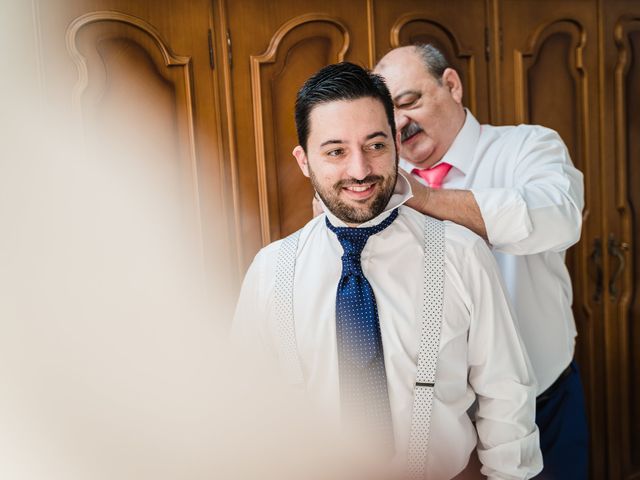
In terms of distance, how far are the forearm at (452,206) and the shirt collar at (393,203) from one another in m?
0.05

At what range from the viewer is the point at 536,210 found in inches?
62.2

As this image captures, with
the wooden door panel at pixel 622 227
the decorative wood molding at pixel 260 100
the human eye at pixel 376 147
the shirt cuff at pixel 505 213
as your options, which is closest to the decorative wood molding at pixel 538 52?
the wooden door panel at pixel 622 227

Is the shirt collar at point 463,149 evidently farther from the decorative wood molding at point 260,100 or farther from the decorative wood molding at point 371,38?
the decorative wood molding at point 260,100

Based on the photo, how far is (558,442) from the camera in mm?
1927

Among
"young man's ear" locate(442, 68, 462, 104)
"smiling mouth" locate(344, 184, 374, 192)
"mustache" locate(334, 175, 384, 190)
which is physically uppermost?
"young man's ear" locate(442, 68, 462, 104)

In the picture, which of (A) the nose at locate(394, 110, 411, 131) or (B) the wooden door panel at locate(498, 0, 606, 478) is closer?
(A) the nose at locate(394, 110, 411, 131)

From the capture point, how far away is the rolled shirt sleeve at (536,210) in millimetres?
1562

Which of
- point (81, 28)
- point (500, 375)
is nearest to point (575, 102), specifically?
point (500, 375)

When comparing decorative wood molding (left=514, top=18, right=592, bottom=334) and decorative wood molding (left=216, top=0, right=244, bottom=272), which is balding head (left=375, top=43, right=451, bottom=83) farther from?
decorative wood molding (left=514, top=18, right=592, bottom=334)

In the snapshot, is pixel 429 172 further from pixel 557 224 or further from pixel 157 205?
pixel 157 205

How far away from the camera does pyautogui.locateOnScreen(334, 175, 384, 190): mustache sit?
1.39 meters

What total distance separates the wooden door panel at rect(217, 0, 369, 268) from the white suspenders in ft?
1.65

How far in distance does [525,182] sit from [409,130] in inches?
13.7

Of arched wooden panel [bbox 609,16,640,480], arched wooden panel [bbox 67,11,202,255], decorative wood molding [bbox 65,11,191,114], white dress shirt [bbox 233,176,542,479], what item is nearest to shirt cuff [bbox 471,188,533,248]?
white dress shirt [bbox 233,176,542,479]
